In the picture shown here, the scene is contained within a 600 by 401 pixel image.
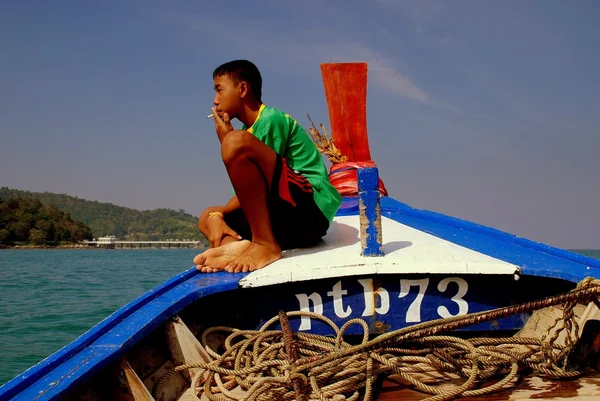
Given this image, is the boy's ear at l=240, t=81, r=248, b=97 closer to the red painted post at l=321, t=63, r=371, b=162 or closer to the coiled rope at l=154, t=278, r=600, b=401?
the coiled rope at l=154, t=278, r=600, b=401

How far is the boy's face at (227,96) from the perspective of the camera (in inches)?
94.7

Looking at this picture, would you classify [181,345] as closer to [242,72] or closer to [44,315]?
[242,72]

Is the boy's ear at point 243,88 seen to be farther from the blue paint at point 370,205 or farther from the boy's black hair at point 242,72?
the blue paint at point 370,205

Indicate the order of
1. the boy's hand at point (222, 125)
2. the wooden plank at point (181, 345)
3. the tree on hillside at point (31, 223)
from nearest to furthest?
the wooden plank at point (181, 345), the boy's hand at point (222, 125), the tree on hillside at point (31, 223)

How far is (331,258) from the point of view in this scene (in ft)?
6.82

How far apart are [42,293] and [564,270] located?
41.4 ft

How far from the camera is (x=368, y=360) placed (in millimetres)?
1522

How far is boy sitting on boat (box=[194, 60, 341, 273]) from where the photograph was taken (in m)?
2.04

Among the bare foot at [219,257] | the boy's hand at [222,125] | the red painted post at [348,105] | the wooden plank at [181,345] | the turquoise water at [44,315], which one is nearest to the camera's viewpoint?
the wooden plank at [181,345]

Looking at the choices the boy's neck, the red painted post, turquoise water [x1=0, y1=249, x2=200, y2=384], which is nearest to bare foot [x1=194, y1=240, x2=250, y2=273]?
the boy's neck

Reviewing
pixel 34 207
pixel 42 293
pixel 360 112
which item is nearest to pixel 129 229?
pixel 34 207

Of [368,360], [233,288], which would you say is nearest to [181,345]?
[233,288]

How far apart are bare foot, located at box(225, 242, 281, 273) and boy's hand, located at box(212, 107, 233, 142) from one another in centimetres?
59

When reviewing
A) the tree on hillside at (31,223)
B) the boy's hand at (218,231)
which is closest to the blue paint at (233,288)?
the boy's hand at (218,231)
